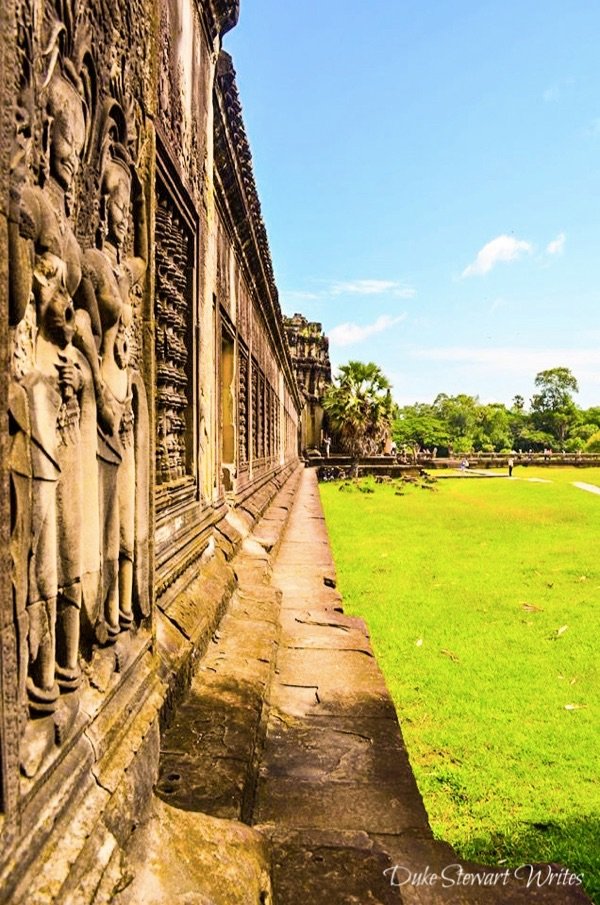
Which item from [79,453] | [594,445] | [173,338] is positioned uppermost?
[173,338]

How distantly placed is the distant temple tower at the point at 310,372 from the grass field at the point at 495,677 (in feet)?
89.9

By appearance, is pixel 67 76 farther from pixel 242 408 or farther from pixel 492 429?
pixel 492 429

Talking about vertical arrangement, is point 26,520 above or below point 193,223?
below

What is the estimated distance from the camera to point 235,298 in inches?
303

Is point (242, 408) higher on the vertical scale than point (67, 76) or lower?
lower

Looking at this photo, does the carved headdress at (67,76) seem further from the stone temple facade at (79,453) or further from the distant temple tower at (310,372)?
the distant temple tower at (310,372)

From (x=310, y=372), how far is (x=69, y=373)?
3770cm

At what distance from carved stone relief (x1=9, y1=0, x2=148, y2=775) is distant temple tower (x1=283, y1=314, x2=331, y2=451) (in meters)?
34.0

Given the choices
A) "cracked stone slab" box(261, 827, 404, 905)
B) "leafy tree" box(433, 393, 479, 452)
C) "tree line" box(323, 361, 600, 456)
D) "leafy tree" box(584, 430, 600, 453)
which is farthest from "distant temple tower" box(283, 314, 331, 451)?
"leafy tree" box(433, 393, 479, 452)

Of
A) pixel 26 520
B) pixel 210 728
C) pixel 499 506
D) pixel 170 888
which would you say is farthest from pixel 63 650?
pixel 499 506

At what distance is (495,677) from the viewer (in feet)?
14.6

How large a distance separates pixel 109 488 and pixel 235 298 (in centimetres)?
606

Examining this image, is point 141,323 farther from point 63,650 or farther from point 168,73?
point 168,73

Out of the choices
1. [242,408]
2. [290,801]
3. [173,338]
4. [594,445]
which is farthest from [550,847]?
[594,445]
